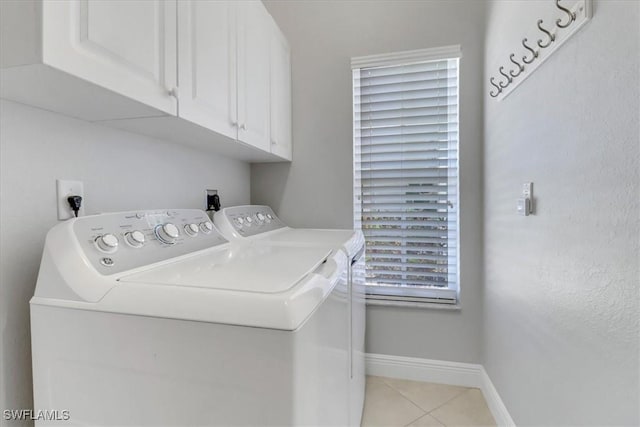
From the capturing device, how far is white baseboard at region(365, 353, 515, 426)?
6.18ft

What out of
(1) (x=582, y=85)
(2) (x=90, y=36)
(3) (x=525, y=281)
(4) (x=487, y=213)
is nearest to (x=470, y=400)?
(3) (x=525, y=281)

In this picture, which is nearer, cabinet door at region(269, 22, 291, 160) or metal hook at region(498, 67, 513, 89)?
metal hook at region(498, 67, 513, 89)

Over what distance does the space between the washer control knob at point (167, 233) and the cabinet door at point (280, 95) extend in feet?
2.73

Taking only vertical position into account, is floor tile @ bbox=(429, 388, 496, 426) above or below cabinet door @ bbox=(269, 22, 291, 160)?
below

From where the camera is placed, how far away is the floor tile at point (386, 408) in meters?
1.62

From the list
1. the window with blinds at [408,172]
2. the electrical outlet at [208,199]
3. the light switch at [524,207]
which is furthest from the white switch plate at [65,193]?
the light switch at [524,207]

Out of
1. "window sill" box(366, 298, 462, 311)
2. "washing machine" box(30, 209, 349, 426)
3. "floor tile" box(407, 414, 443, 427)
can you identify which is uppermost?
"washing machine" box(30, 209, 349, 426)

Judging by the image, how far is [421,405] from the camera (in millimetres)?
1737

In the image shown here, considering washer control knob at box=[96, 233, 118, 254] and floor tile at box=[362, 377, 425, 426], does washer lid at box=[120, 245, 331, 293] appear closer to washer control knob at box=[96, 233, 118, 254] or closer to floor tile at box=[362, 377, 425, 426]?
washer control knob at box=[96, 233, 118, 254]

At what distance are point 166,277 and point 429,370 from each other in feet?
5.92

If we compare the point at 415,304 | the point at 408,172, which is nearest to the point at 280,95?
the point at 408,172

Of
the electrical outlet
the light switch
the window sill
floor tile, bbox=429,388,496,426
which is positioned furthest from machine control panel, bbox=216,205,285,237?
floor tile, bbox=429,388,496,426

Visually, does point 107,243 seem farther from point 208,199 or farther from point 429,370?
point 429,370

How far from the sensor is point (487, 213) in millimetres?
1752
